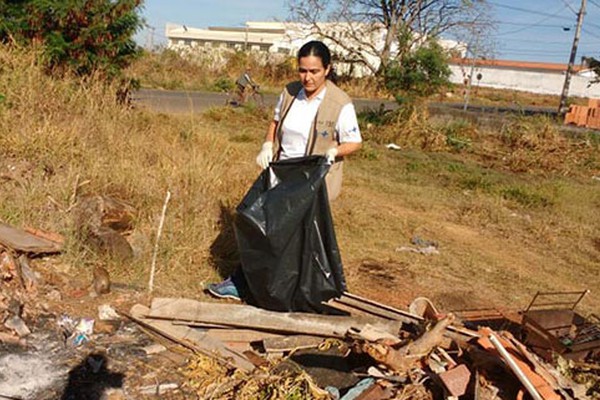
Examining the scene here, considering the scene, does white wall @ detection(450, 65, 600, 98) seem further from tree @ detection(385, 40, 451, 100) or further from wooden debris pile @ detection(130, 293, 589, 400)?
wooden debris pile @ detection(130, 293, 589, 400)

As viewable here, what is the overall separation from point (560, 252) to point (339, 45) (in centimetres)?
1821

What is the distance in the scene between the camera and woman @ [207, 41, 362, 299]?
127 inches

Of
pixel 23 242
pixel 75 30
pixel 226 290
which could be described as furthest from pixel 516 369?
pixel 75 30

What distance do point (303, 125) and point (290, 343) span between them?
52.2 inches

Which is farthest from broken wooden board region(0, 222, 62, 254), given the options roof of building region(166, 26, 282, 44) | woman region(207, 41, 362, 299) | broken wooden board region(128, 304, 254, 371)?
roof of building region(166, 26, 282, 44)

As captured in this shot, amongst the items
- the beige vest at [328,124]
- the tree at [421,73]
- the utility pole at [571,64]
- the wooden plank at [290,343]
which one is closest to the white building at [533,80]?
the utility pole at [571,64]

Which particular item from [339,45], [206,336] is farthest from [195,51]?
[206,336]

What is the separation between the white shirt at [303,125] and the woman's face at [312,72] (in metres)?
0.09

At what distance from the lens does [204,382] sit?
2697mm

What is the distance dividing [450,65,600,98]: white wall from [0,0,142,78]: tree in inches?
1878

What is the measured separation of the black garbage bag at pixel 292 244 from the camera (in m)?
3.17

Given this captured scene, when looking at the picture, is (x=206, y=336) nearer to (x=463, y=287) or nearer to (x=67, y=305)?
(x=67, y=305)

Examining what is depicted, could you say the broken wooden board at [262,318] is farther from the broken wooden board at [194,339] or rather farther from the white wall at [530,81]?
the white wall at [530,81]

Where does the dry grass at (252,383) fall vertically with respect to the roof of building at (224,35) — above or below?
below
